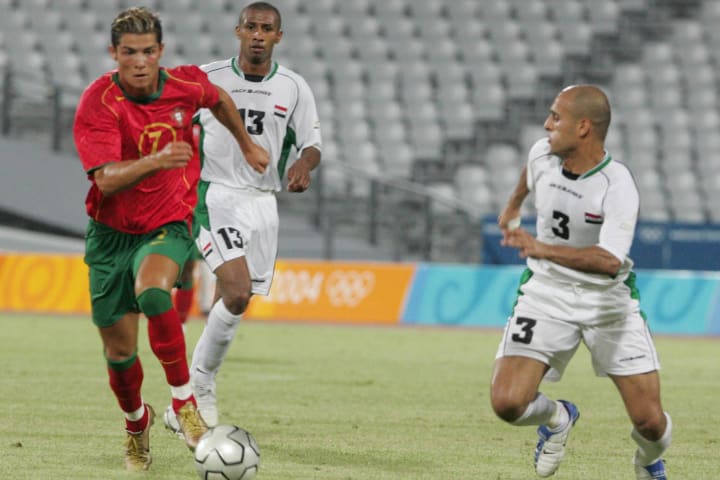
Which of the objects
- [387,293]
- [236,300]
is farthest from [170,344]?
[387,293]

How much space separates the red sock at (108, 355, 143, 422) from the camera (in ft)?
22.5

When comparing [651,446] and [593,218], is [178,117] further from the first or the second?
[651,446]

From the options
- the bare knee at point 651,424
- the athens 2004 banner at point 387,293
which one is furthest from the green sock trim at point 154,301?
the athens 2004 banner at point 387,293

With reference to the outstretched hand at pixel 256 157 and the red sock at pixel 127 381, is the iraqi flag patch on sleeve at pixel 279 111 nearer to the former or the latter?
the outstretched hand at pixel 256 157

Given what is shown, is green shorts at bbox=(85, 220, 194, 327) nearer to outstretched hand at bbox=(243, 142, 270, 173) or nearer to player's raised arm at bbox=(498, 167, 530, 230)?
outstretched hand at bbox=(243, 142, 270, 173)

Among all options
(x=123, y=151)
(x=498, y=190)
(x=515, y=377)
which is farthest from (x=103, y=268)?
(x=498, y=190)

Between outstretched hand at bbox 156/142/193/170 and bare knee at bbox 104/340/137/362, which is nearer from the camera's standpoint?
outstretched hand at bbox 156/142/193/170

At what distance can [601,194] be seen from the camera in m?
6.32

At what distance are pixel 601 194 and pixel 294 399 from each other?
433cm

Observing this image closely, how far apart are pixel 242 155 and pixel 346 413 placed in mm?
1991

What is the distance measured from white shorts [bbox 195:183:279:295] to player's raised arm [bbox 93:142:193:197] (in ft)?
6.53

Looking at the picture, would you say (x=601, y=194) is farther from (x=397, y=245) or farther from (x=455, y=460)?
(x=397, y=245)

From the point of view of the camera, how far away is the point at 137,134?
6602mm

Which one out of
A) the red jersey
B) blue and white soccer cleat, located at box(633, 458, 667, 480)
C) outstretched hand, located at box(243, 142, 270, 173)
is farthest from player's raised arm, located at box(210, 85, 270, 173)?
blue and white soccer cleat, located at box(633, 458, 667, 480)
